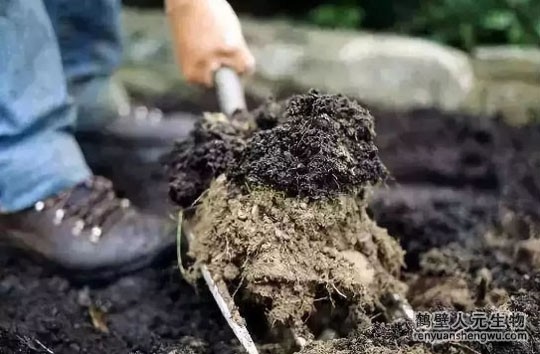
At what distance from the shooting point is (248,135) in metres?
1.23

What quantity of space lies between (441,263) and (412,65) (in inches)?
34.1

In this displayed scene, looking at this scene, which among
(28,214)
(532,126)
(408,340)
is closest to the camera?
(408,340)

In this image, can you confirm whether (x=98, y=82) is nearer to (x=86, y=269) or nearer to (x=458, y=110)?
(x=86, y=269)

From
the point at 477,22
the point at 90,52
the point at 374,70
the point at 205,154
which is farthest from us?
the point at 477,22

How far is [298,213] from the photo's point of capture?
A: 3.56 ft

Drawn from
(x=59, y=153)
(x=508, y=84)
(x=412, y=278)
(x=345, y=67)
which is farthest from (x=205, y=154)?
(x=508, y=84)

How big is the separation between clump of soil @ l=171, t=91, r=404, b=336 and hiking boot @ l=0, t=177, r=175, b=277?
27 centimetres

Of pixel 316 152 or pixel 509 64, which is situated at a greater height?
pixel 316 152

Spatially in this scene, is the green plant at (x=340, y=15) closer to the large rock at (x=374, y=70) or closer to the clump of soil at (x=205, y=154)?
the large rock at (x=374, y=70)

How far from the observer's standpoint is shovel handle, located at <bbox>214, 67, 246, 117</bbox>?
1337mm

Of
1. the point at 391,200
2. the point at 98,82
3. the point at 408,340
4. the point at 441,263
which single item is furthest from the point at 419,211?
the point at 98,82

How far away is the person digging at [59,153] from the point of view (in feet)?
4.28

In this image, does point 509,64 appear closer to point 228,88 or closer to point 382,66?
point 382,66

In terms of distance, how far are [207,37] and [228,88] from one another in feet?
0.29
